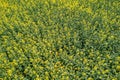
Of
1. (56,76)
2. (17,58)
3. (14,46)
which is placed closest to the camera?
(56,76)

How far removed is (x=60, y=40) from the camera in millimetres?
6227

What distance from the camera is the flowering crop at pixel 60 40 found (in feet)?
17.4

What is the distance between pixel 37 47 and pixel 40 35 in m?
0.55

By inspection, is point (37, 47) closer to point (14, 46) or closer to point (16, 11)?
point (14, 46)

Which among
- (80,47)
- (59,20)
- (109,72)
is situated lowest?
(109,72)

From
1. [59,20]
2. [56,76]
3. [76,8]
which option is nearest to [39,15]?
[59,20]

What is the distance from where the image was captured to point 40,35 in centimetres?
655

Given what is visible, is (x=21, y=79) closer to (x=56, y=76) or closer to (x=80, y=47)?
(x=56, y=76)

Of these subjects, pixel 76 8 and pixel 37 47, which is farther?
pixel 76 8

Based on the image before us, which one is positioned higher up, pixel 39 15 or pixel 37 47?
pixel 39 15

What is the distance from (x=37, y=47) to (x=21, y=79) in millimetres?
1114

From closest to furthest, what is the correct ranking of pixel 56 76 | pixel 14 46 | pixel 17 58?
1. pixel 56 76
2. pixel 17 58
3. pixel 14 46

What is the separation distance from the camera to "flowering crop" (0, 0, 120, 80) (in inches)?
208

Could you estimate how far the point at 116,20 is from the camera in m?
7.00
